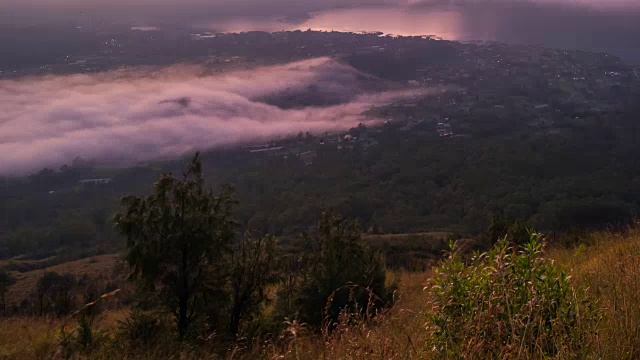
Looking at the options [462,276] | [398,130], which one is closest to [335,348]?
[462,276]

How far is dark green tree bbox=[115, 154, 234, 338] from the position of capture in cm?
790

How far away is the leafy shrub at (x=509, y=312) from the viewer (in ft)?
8.86

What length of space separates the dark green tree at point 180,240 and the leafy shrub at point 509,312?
5.64 metres

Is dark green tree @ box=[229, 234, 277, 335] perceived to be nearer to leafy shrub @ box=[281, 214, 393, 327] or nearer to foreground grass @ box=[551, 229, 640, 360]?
leafy shrub @ box=[281, 214, 393, 327]

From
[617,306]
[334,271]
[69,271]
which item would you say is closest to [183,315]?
[334,271]

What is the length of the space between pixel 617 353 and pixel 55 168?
87652 millimetres

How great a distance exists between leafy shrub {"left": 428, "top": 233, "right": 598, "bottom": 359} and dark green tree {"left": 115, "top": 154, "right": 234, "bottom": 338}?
5643 millimetres

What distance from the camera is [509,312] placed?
2.65 metres

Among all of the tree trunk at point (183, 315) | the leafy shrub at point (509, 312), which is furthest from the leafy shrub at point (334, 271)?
the leafy shrub at point (509, 312)

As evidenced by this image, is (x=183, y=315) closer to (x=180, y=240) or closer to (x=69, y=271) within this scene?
(x=180, y=240)

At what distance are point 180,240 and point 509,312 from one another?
20.4 ft

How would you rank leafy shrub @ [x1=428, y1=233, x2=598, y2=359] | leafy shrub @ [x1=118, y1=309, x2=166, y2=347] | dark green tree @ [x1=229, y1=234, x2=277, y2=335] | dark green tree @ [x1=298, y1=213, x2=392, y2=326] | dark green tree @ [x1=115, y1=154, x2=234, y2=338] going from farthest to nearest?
dark green tree @ [x1=298, y1=213, x2=392, y2=326]
dark green tree @ [x1=229, y1=234, x2=277, y2=335]
dark green tree @ [x1=115, y1=154, x2=234, y2=338]
leafy shrub @ [x1=118, y1=309, x2=166, y2=347]
leafy shrub @ [x1=428, y1=233, x2=598, y2=359]

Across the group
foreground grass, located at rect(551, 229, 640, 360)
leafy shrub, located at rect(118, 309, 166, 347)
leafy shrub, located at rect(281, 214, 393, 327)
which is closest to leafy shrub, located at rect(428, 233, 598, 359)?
foreground grass, located at rect(551, 229, 640, 360)

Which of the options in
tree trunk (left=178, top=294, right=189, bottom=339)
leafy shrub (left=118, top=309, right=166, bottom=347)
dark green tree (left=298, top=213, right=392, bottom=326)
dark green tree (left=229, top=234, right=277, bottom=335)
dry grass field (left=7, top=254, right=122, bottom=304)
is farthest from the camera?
dry grass field (left=7, top=254, right=122, bottom=304)
